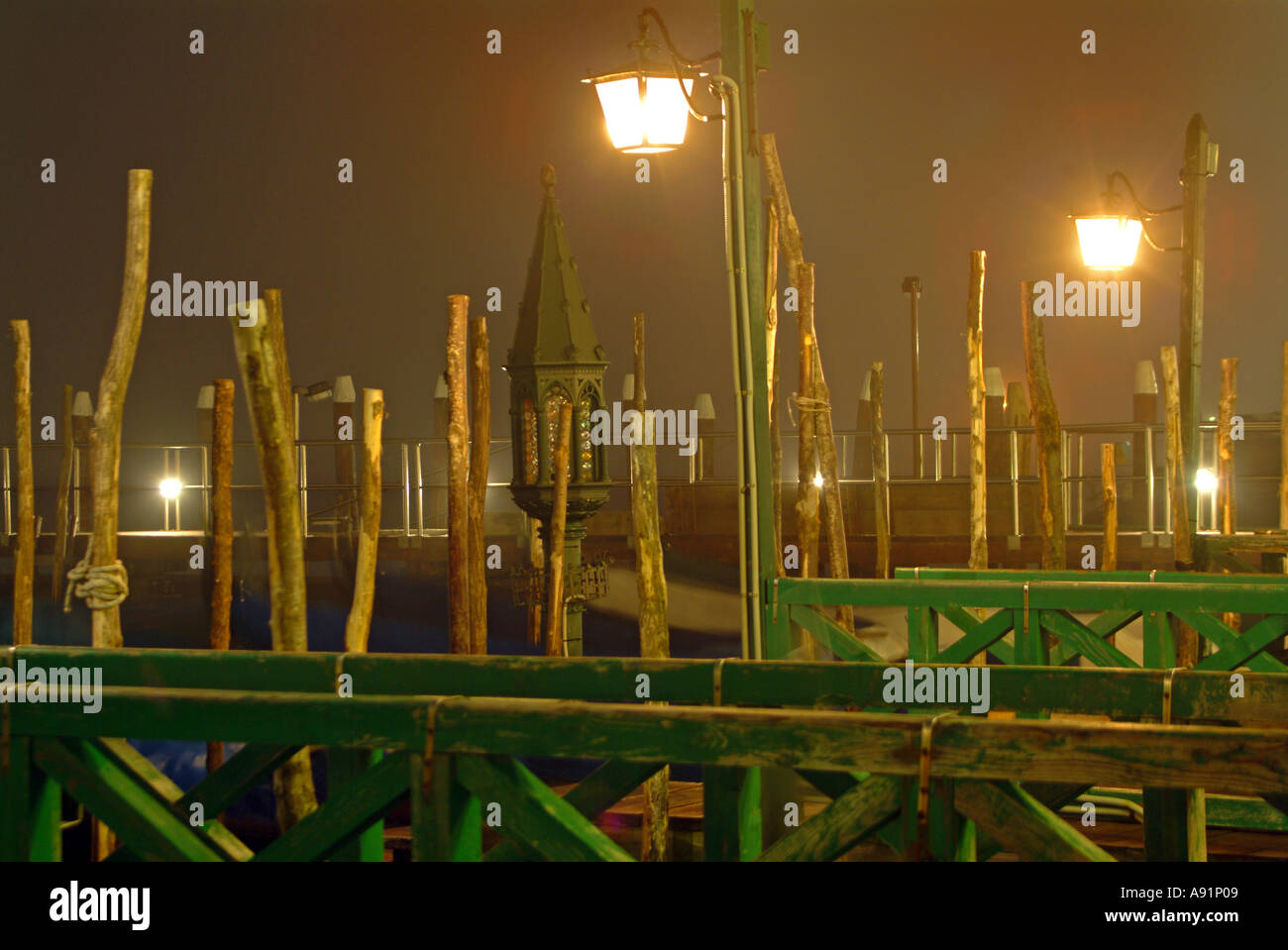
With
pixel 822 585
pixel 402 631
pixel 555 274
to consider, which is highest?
pixel 555 274

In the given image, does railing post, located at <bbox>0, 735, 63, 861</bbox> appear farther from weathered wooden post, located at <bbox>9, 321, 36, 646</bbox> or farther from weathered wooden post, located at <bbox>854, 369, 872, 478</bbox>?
weathered wooden post, located at <bbox>854, 369, 872, 478</bbox>

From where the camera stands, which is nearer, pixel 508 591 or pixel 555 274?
pixel 555 274

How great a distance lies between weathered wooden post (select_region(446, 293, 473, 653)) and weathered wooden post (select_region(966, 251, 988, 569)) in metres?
3.92

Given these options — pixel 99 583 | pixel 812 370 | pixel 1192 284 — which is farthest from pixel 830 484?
pixel 99 583

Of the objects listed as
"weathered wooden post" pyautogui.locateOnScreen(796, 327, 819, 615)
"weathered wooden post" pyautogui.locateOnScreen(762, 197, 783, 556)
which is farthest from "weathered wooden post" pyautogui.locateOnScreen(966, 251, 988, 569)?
"weathered wooden post" pyautogui.locateOnScreen(762, 197, 783, 556)

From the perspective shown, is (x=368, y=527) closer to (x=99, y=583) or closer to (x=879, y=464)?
(x=99, y=583)

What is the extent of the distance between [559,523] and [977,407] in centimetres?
345

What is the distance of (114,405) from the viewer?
7.06 metres

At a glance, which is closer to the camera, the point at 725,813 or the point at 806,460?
the point at 725,813
